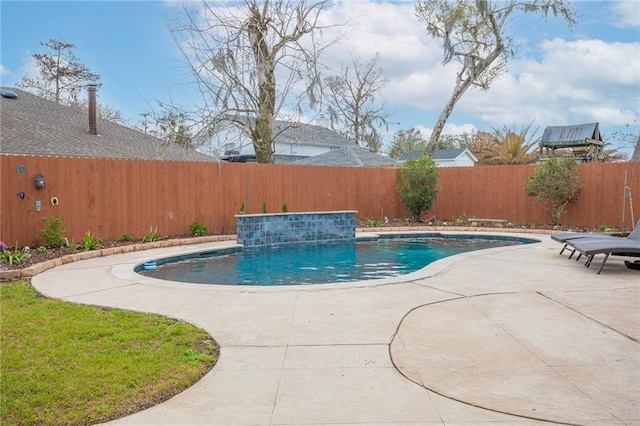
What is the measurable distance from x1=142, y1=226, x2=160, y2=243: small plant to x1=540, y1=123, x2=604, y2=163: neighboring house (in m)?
14.9

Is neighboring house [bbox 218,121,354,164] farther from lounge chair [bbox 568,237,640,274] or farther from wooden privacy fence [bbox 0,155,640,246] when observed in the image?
lounge chair [bbox 568,237,640,274]

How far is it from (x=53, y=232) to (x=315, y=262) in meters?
5.12

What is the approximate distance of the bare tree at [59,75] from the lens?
27.3 metres

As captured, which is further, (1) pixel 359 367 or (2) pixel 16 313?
(2) pixel 16 313

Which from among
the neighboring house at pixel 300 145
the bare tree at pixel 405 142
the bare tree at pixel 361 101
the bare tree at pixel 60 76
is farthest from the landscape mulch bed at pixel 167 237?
the bare tree at pixel 405 142

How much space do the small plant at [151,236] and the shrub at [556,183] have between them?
10.6m

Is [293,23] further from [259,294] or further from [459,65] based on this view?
[259,294]

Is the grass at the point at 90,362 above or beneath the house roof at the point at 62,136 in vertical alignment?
beneath

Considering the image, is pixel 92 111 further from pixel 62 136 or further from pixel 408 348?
pixel 408 348

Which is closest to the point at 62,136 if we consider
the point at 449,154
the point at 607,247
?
the point at 607,247

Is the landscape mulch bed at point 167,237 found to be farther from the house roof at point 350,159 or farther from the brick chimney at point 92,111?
the brick chimney at point 92,111

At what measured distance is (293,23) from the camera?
15484mm

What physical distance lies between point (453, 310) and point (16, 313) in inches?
179

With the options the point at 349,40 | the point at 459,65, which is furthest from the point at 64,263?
the point at 459,65
